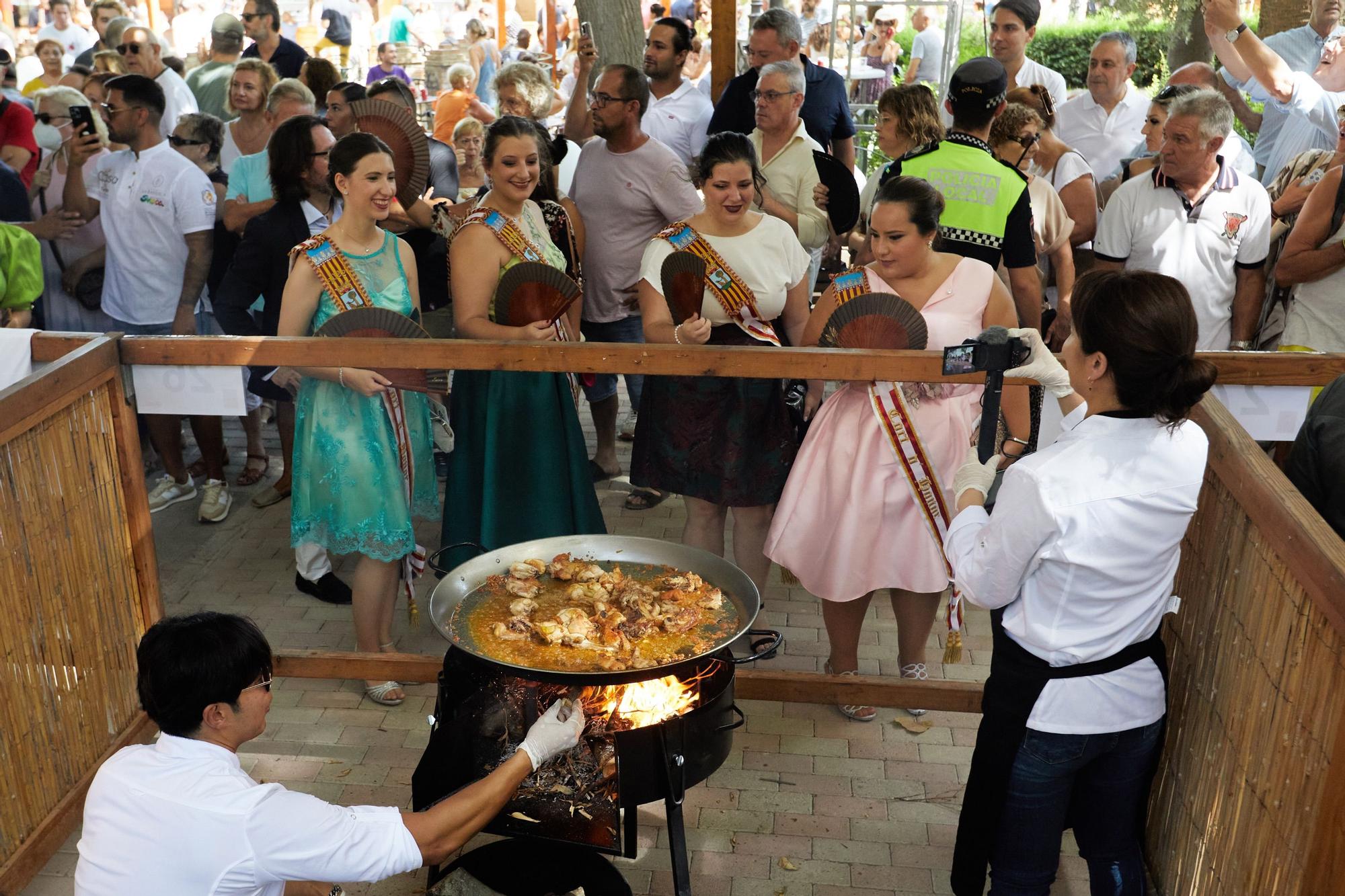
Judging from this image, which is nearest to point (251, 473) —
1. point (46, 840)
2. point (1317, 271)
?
point (46, 840)

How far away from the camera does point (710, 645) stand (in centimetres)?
279

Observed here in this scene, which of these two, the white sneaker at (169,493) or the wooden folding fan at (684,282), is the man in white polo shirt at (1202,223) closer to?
the wooden folding fan at (684,282)

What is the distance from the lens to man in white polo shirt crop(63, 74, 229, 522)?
5219 millimetres

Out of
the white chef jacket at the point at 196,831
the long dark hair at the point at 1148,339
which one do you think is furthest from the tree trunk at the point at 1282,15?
the white chef jacket at the point at 196,831

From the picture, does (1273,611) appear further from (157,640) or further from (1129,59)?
(1129,59)

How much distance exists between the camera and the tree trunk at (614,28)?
24.7 feet

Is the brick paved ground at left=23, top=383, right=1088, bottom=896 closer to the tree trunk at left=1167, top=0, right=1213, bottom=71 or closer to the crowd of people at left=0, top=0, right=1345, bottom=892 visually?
the crowd of people at left=0, top=0, right=1345, bottom=892

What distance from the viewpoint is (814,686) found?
3.46 meters

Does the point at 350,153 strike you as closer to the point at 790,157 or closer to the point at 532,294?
the point at 532,294

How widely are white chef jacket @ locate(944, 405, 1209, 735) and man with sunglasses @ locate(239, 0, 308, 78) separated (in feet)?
23.9

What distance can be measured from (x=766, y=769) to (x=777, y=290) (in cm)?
156

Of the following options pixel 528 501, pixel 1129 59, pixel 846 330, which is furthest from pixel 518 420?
A: pixel 1129 59

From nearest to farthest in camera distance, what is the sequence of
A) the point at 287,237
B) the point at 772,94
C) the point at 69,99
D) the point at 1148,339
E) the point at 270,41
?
the point at 1148,339 → the point at 287,237 → the point at 772,94 → the point at 69,99 → the point at 270,41

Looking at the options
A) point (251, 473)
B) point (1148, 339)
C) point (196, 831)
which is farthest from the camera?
point (251, 473)
